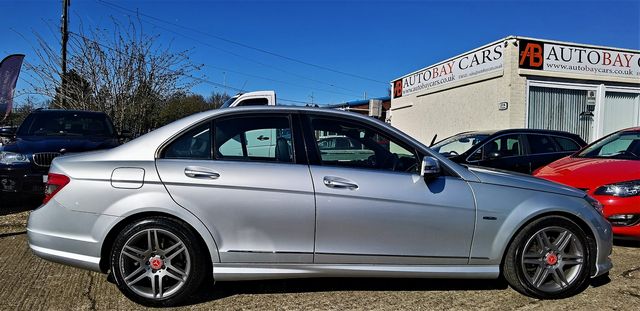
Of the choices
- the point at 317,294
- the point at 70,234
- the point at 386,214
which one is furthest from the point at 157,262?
the point at 386,214

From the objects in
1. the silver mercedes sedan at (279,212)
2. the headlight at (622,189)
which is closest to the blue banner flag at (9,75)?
the silver mercedes sedan at (279,212)

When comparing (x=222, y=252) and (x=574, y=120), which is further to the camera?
(x=574, y=120)

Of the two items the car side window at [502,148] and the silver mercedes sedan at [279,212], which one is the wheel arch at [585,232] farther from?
the car side window at [502,148]

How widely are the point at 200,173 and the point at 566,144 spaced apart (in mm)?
6708

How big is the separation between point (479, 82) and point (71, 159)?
1325 centimetres

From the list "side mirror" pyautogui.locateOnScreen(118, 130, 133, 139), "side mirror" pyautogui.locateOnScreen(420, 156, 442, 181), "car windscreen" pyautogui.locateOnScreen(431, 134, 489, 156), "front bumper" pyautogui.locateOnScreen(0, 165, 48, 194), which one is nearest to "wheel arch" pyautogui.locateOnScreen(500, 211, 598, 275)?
"side mirror" pyautogui.locateOnScreen(420, 156, 442, 181)

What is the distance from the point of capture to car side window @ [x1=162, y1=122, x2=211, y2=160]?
335 cm

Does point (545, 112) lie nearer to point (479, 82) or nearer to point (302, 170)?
point (479, 82)

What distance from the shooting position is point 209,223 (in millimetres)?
3221

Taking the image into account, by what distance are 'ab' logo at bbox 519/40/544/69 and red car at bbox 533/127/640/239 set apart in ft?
24.4

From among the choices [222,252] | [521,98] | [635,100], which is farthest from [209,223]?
[635,100]

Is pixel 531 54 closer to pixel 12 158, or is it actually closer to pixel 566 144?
pixel 566 144

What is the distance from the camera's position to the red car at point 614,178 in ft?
15.1

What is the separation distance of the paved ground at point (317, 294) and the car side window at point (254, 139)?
114cm
